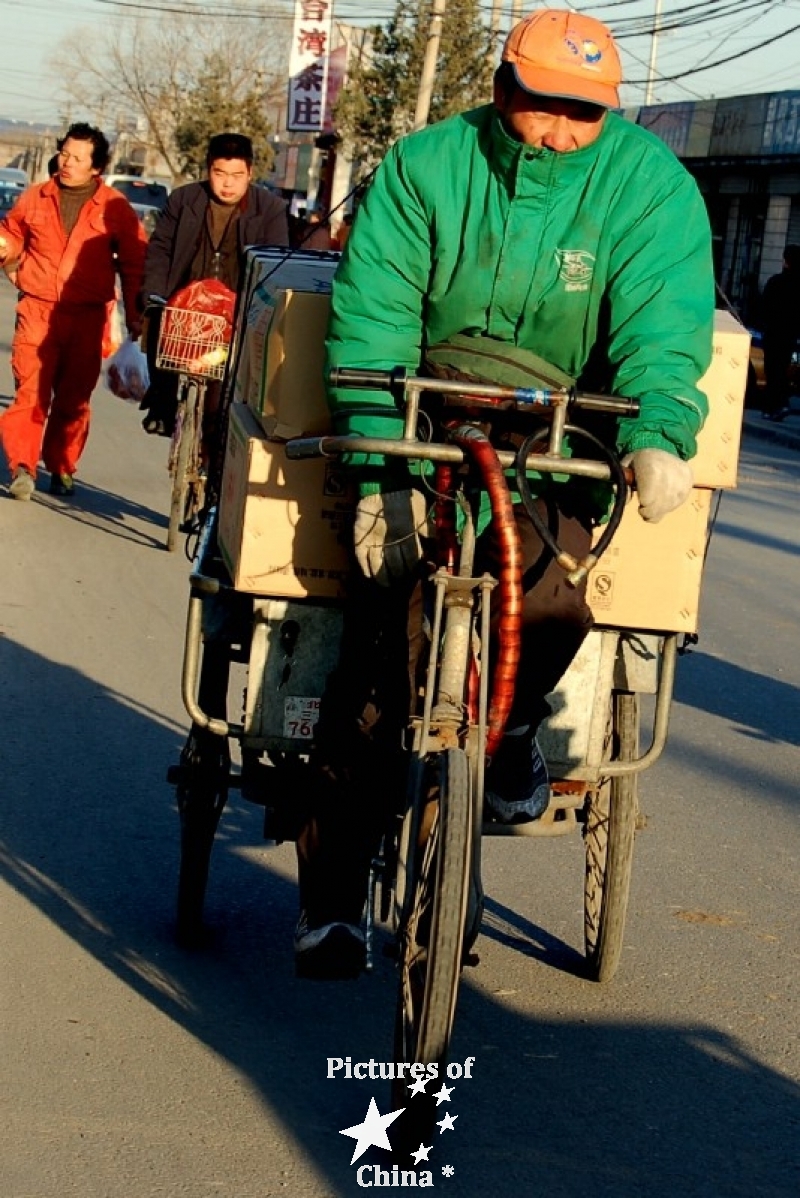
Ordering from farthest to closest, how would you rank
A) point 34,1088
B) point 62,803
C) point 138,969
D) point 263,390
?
point 62,803
point 138,969
point 263,390
point 34,1088

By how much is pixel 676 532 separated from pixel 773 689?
4609 mm

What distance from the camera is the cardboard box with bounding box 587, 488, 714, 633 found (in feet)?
14.8

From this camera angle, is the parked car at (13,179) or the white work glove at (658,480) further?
the parked car at (13,179)

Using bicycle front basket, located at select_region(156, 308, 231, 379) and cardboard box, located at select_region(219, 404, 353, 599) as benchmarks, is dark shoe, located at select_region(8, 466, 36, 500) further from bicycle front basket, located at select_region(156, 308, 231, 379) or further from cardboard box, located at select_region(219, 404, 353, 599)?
cardboard box, located at select_region(219, 404, 353, 599)

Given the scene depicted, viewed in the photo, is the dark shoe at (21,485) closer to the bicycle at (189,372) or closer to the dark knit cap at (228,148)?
the bicycle at (189,372)

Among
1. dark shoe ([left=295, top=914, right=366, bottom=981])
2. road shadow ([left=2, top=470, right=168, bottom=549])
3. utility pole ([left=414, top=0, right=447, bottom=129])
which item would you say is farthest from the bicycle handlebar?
utility pole ([left=414, top=0, right=447, bottom=129])

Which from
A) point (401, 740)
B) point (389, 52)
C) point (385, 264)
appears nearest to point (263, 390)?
point (385, 264)

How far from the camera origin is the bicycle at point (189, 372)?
974 cm

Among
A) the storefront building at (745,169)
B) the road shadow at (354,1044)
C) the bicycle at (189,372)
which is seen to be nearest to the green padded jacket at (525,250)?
the road shadow at (354,1044)

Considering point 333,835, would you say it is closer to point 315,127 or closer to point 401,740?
point 401,740

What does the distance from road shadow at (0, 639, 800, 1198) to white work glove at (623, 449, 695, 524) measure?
130 centimetres

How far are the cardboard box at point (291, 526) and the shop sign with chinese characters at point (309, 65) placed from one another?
137 feet

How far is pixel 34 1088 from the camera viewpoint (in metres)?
4.14

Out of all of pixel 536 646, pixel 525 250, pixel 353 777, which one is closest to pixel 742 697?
pixel 353 777
